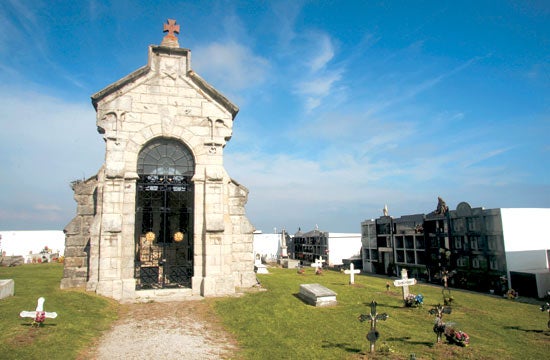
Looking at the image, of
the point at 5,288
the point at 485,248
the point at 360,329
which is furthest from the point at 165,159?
the point at 485,248

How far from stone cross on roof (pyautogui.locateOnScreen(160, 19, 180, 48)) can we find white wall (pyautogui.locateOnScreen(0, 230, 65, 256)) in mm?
31356

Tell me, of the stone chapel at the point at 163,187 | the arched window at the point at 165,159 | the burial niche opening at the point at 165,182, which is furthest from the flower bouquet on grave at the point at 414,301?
the arched window at the point at 165,159

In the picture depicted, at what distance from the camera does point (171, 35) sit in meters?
16.6

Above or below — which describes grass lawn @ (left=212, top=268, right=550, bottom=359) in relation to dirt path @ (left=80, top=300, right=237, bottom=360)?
below

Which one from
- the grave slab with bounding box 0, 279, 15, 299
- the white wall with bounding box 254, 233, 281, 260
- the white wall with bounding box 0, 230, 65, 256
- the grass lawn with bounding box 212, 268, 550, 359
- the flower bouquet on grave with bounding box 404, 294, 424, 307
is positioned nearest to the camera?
the grass lawn with bounding box 212, 268, 550, 359

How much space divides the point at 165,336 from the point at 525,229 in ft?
83.4

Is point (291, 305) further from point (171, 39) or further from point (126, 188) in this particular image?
point (171, 39)

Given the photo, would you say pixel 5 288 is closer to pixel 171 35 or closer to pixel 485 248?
pixel 171 35

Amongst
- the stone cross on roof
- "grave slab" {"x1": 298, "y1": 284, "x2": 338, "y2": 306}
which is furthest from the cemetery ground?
the stone cross on roof

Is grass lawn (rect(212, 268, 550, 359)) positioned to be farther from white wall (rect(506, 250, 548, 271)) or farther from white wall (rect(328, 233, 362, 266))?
white wall (rect(328, 233, 362, 266))

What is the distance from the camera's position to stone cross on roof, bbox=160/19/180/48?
644 inches

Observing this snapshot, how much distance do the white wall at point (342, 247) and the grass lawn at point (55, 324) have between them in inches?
1327

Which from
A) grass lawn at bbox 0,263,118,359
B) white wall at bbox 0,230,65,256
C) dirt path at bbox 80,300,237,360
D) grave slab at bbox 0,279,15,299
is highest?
white wall at bbox 0,230,65,256

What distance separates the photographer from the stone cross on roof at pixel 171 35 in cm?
1636
